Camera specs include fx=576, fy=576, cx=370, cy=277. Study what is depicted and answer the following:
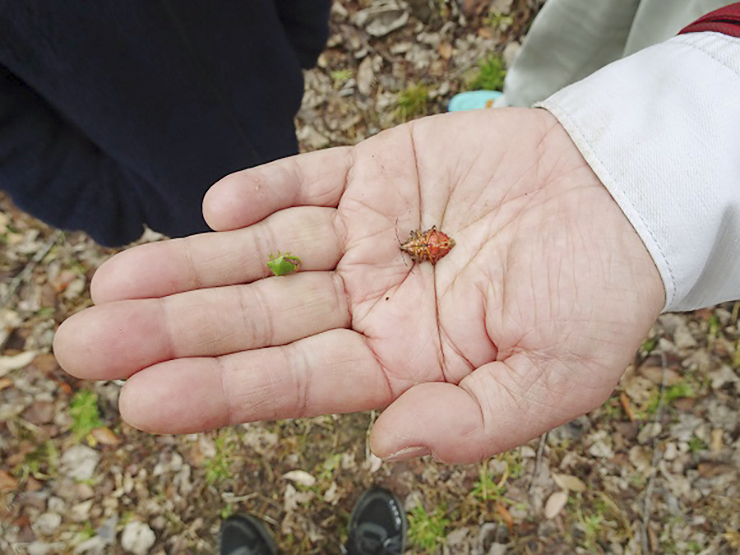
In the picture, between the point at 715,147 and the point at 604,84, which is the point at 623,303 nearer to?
the point at 715,147

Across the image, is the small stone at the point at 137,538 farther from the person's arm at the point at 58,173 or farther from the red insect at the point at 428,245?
the red insect at the point at 428,245

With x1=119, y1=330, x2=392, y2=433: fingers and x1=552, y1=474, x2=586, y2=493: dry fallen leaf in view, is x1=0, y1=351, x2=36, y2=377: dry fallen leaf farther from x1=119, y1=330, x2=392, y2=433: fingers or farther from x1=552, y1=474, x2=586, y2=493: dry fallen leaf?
x1=552, y1=474, x2=586, y2=493: dry fallen leaf

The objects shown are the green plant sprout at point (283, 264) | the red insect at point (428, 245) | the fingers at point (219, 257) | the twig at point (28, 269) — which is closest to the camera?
the fingers at point (219, 257)

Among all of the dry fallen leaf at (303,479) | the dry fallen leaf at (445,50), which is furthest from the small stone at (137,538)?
the dry fallen leaf at (445,50)

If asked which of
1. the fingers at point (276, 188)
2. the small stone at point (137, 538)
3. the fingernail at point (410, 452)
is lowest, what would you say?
the small stone at point (137, 538)

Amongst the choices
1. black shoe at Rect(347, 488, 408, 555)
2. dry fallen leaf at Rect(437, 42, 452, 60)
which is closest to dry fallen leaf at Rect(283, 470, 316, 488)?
black shoe at Rect(347, 488, 408, 555)

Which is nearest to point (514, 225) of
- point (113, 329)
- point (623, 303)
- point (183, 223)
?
point (623, 303)

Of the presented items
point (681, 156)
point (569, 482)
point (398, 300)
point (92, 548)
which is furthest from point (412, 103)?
point (92, 548)
